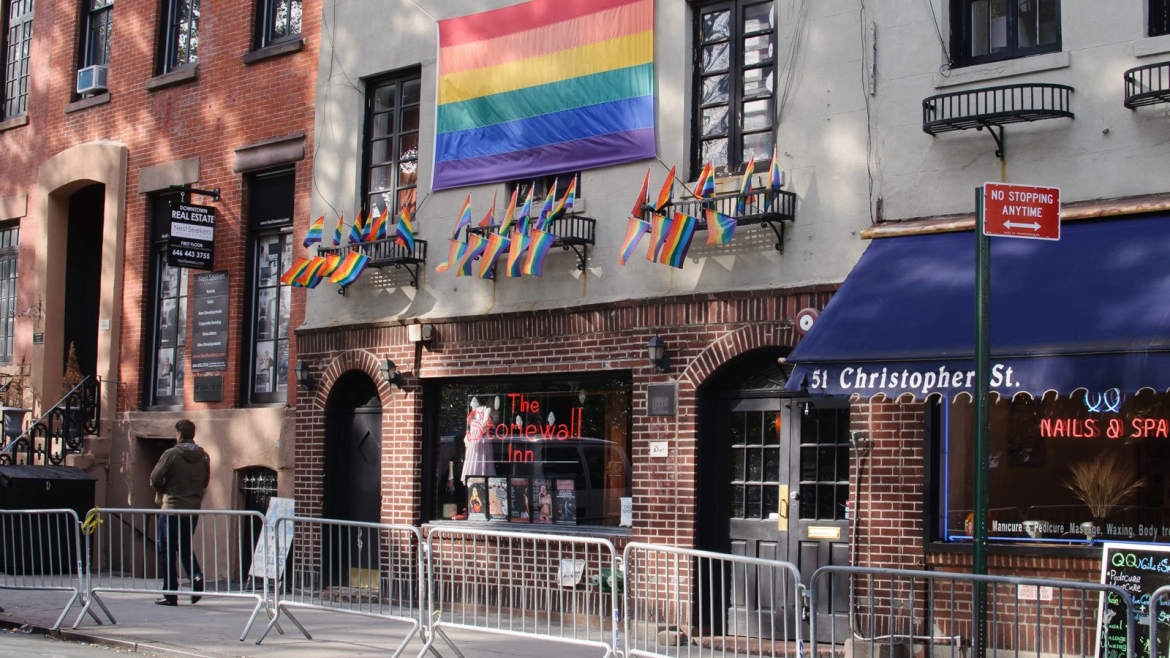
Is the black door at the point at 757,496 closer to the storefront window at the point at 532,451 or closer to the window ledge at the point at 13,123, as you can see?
the storefront window at the point at 532,451

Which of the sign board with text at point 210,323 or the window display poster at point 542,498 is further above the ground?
the sign board with text at point 210,323

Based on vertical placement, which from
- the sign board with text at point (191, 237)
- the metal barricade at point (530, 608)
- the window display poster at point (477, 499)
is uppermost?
the sign board with text at point (191, 237)

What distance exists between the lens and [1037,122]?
9.54 m

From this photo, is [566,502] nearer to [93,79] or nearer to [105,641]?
[105,641]

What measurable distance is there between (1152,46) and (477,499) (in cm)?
757

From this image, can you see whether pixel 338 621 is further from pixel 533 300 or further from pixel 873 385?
pixel 873 385

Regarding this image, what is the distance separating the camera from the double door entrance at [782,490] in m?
10.6

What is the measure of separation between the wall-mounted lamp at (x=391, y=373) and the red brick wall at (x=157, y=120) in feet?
6.15

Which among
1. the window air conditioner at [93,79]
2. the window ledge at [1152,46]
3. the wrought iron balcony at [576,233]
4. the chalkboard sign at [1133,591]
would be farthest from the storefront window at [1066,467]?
the window air conditioner at [93,79]

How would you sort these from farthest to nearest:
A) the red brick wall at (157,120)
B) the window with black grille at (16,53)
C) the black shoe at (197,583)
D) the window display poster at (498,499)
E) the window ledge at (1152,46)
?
the window with black grille at (16,53)
the red brick wall at (157,120)
the window display poster at (498,499)
the black shoe at (197,583)
the window ledge at (1152,46)

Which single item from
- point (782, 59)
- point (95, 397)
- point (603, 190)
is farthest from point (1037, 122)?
point (95, 397)

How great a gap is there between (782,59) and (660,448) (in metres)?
3.52

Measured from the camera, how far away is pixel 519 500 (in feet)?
42.3

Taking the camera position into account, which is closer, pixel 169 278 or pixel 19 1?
pixel 169 278
